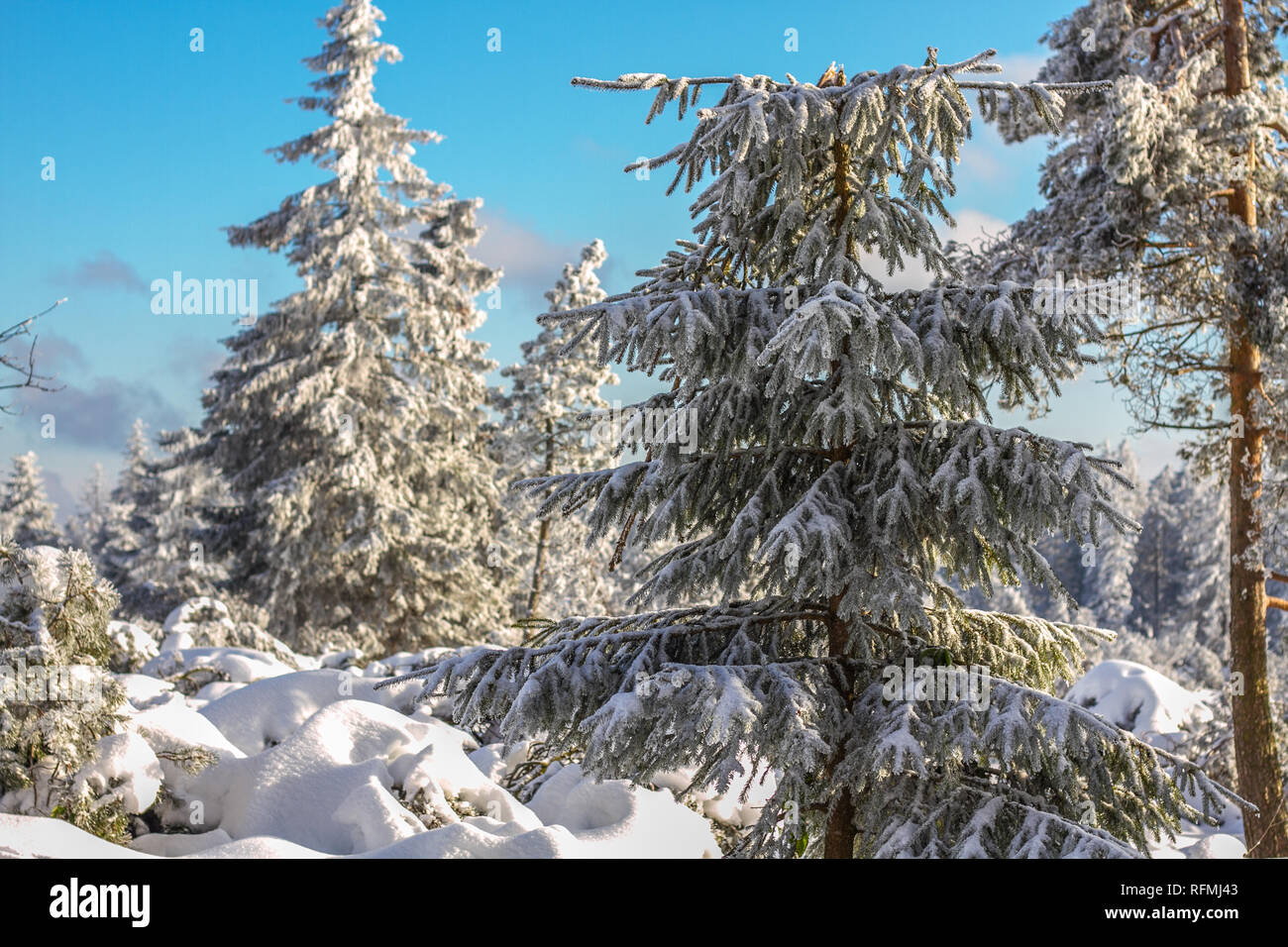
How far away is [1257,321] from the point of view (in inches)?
368

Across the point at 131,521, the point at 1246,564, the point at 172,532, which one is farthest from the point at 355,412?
the point at 131,521

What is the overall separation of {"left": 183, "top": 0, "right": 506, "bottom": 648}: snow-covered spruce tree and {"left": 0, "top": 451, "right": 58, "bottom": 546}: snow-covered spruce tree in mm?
25753

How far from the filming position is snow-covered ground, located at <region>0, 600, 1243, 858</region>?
4242mm

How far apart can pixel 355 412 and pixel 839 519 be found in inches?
725

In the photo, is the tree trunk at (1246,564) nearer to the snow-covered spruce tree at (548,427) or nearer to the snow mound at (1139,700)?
the snow mound at (1139,700)

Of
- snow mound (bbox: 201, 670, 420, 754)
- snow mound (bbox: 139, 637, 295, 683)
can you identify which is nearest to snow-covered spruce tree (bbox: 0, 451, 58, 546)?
snow mound (bbox: 139, 637, 295, 683)

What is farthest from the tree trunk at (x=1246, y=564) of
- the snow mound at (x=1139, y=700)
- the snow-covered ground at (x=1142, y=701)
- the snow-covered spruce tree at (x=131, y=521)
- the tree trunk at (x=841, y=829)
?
the snow-covered spruce tree at (x=131, y=521)

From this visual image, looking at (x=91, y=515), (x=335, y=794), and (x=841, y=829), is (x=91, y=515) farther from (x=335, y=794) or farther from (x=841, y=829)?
(x=841, y=829)

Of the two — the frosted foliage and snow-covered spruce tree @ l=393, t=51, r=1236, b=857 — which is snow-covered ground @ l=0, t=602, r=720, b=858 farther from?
the frosted foliage

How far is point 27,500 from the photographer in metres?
43.6

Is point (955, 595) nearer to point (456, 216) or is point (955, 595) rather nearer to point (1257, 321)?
point (1257, 321)

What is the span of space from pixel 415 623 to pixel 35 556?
16880mm

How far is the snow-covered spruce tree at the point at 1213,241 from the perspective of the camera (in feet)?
30.5
